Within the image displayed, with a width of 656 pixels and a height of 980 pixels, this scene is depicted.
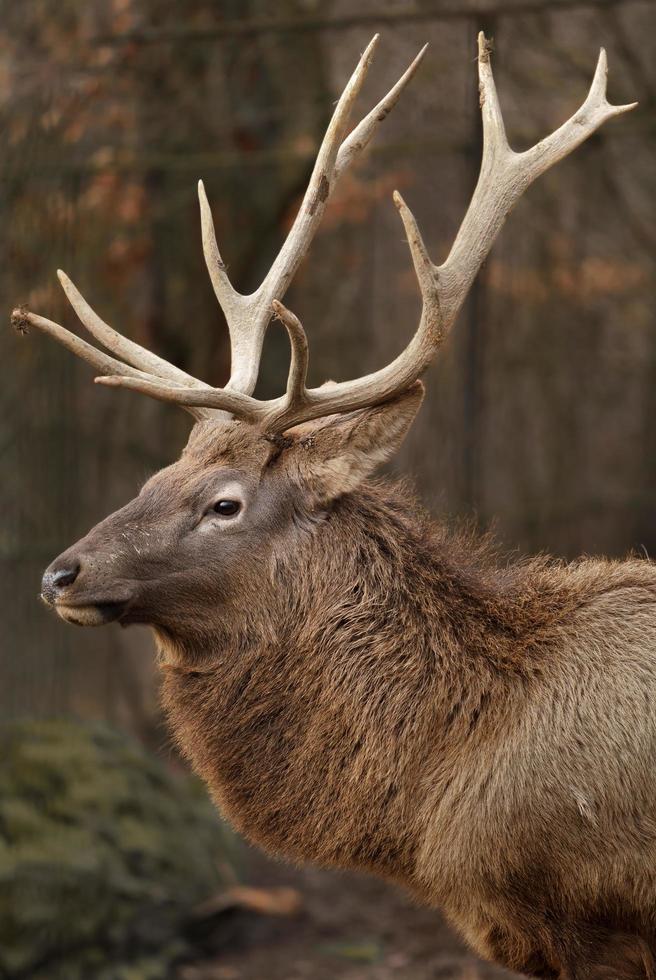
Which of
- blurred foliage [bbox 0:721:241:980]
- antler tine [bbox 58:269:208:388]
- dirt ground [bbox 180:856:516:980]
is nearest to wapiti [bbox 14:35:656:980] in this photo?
antler tine [bbox 58:269:208:388]

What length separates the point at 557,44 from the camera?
8867 millimetres

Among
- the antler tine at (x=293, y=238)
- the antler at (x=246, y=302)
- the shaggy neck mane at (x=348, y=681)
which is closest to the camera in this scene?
the shaggy neck mane at (x=348, y=681)

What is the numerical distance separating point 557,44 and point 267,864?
5715 mm

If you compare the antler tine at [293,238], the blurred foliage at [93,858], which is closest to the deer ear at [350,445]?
the antler tine at [293,238]

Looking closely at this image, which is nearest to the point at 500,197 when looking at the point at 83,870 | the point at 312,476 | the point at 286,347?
the point at 312,476

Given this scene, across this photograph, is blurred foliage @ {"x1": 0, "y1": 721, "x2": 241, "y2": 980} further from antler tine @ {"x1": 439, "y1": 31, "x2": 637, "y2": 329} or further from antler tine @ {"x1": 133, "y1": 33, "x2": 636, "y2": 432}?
antler tine @ {"x1": 439, "y1": 31, "x2": 637, "y2": 329}

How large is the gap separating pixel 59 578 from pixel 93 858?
2609mm

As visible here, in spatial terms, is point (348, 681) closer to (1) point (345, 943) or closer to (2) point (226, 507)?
(2) point (226, 507)

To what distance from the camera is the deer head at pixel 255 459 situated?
377 cm

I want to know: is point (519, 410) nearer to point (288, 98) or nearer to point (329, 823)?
point (288, 98)

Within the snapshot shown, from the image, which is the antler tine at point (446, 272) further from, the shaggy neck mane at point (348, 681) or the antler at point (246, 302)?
the shaggy neck mane at point (348, 681)

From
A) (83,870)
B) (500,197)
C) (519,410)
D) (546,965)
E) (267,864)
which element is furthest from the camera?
(519,410)

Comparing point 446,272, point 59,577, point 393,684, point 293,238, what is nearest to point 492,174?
point 446,272

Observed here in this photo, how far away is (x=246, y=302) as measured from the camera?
4.51 meters
